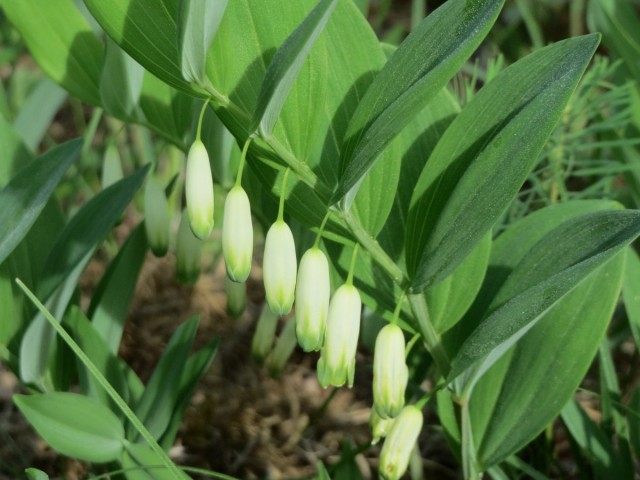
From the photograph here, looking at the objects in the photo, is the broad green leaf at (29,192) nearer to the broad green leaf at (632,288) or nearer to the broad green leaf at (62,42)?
the broad green leaf at (62,42)

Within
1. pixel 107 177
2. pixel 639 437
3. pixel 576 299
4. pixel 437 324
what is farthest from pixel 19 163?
pixel 639 437

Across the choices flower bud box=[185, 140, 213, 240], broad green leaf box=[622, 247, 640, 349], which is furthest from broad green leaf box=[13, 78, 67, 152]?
broad green leaf box=[622, 247, 640, 349]

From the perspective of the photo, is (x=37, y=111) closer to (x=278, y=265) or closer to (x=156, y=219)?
(x=156, y=219)

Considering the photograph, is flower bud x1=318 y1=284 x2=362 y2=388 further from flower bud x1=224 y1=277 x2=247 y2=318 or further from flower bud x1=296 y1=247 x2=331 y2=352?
flower bud x1=224 y1=277 x2=247 y2=318

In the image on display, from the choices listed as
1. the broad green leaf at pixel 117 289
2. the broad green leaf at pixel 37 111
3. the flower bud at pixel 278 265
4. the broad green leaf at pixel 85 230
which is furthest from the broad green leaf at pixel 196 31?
the broad green leaf at pixel 37 111

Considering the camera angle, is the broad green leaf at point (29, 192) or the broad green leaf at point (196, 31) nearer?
the broad green leaf at point (196, 31)

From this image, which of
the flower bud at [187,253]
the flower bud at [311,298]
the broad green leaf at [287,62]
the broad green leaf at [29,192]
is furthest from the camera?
the flower bud at [187,253]
